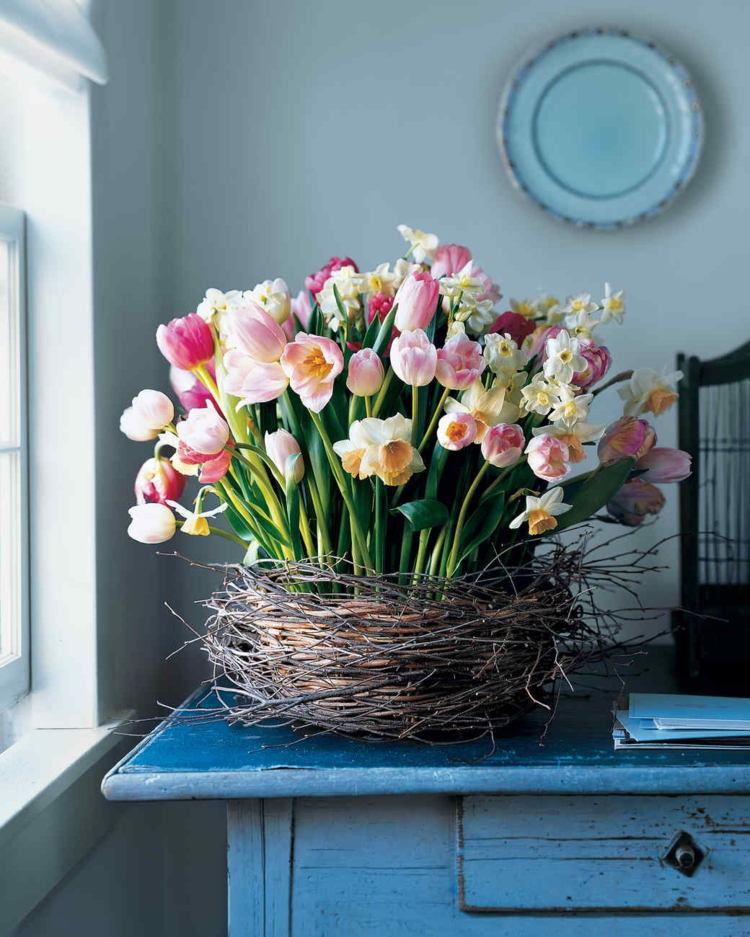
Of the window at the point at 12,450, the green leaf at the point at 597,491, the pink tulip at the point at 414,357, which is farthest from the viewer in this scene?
the window at the point at 12,450

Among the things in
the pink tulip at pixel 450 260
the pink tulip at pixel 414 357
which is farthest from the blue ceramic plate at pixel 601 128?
the pink tulip at pixel 414 357

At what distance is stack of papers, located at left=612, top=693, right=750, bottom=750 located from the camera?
827 mm

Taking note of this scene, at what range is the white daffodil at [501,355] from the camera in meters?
0.78

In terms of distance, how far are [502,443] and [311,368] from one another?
0.18 metres

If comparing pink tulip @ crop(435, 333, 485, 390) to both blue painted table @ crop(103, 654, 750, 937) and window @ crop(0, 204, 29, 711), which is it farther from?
window @ crop(0, 204, 29, 711)

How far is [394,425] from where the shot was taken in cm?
74

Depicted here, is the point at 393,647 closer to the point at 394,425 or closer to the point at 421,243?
Answer: the point at 394,425

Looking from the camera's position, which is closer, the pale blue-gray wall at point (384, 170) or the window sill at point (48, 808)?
the window sill at point (48, 808)

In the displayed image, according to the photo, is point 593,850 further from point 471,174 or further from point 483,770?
point 471,174

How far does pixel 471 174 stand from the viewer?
1.30 metres

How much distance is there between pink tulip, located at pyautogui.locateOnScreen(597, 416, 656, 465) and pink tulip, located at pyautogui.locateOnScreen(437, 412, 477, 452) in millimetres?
163

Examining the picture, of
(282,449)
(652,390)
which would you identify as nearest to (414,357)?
(282,449)

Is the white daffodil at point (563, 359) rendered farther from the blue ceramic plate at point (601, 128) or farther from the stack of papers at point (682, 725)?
the blue ceramic plate at point (601, 128)

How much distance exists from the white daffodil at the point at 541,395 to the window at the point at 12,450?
593 mm
